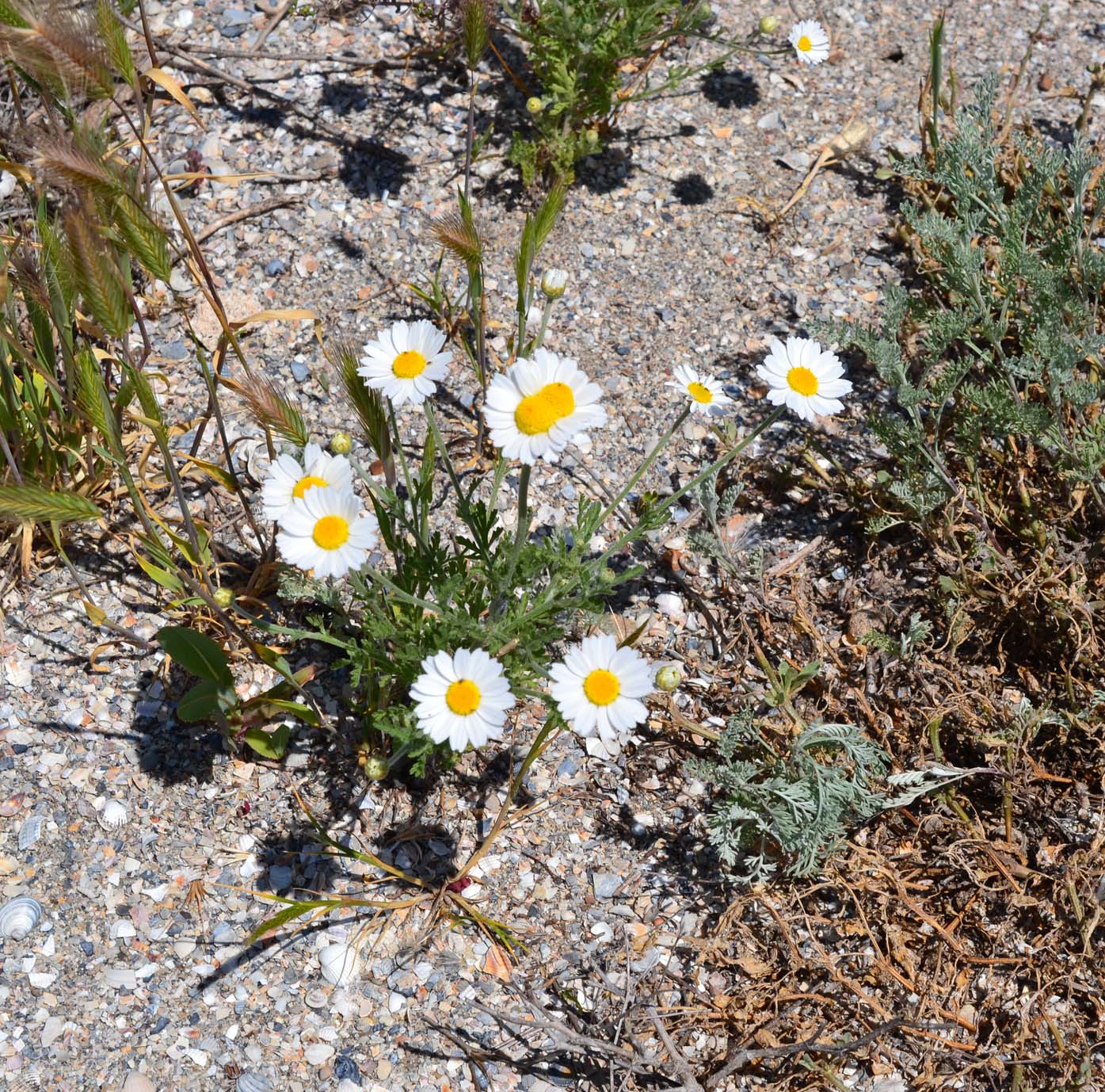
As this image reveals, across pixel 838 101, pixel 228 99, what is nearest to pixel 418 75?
pixel 228 99

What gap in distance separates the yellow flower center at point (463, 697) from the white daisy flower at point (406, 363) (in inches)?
20.2

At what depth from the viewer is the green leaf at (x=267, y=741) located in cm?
225

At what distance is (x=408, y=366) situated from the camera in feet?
6.39

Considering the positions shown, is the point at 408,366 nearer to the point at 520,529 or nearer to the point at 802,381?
the point at 520,529

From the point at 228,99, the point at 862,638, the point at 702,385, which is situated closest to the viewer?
the point at 702,385

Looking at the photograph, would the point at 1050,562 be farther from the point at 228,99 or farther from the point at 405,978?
the point at 228,99

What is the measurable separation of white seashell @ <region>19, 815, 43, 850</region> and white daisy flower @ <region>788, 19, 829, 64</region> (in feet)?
9.88

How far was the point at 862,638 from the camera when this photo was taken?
8.27 feet

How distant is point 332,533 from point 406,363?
0.39m

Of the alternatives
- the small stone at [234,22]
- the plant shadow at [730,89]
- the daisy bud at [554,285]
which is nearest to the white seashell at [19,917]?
the daisy bud at [554,285]

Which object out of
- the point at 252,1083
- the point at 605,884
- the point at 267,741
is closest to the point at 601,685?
the point at 605,884

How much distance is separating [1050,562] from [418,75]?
7.98 ft

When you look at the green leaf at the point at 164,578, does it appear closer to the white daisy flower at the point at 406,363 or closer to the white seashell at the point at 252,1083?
the white daisy flower at the point at 406,363

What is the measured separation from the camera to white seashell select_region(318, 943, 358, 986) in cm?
214
